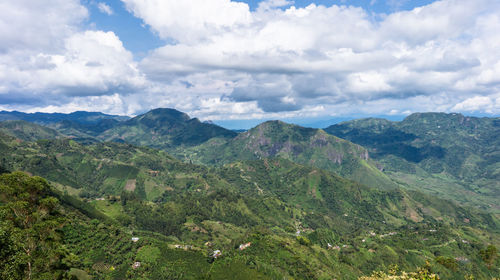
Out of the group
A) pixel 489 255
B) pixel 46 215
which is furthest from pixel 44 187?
pixel 489 255

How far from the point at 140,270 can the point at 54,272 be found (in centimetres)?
14671

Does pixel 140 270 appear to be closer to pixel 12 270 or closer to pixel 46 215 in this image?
pixel 46 215

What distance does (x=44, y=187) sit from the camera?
289 ft

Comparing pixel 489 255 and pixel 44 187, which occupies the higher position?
pixel 44 187

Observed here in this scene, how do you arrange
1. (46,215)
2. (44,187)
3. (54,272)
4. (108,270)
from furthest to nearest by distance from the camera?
(108,270), (44,187), (46,215), (54,272)

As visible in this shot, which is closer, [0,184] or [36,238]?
[36,238]

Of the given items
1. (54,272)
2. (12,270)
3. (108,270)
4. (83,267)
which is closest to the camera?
(12,270)

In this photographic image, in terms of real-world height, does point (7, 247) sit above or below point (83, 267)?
above

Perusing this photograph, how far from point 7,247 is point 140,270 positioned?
17269cm

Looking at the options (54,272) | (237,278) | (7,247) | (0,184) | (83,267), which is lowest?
(237,278)

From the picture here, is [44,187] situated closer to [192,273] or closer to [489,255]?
[192,273]

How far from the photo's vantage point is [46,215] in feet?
268

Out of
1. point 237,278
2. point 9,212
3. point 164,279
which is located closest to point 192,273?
point 164,279

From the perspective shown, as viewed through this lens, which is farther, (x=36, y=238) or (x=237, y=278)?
(x=237, y=278)
